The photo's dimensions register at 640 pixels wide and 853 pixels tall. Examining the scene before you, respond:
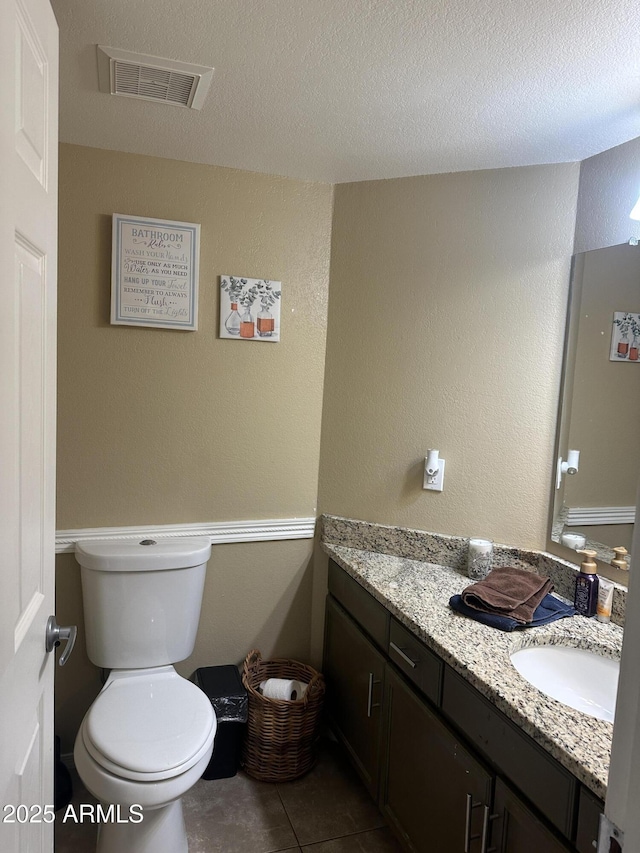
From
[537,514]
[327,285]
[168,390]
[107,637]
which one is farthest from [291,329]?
[107,637]

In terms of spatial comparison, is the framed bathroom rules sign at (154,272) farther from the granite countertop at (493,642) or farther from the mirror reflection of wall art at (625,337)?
the mirror reflection of wall art at (625,337)

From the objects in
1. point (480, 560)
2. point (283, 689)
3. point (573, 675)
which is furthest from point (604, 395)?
point (283, 689)

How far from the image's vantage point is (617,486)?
6.07 feet

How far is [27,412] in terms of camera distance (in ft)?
3.41

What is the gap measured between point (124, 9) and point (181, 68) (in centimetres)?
24

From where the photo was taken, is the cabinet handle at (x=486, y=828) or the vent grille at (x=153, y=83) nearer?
the cabinet handle at (x=486, y=828)

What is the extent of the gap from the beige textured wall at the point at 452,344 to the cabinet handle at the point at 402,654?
0.57 m

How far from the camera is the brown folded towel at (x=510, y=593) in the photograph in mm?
1729

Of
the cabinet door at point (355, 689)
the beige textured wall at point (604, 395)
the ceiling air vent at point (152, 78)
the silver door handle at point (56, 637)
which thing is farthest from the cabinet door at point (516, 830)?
the ceiling air vent at point (152, 78)

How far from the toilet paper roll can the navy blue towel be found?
2.63 feet

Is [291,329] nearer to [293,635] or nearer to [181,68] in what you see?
[181,68]

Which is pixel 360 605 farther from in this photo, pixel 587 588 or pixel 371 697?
pixel 587 588

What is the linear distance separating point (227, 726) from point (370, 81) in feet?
7.06

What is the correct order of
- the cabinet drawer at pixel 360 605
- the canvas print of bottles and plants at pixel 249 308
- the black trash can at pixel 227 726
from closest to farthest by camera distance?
the cabinet drawer at pixel 360 605, the black trash can at pixel 227 726, the canvas print of bottles and plants at pixel 249 308
